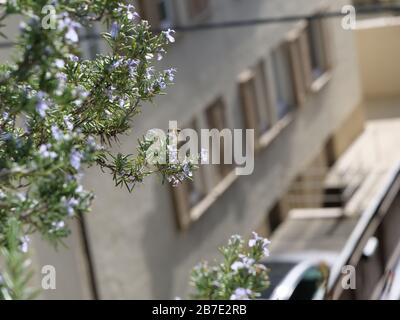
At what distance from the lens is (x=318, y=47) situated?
19.4m

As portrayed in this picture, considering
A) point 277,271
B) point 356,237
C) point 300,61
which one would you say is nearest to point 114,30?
point 356,237

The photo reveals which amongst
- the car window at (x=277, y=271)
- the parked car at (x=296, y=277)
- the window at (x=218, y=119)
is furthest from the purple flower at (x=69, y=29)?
the window at (x=218, y=119)

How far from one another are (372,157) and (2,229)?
18.8 m

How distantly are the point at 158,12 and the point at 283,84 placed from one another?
4.81 metres

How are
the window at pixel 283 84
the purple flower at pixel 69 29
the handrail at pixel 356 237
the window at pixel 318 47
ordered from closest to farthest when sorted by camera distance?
the purple flower at pixel 69 29 < the handrail at pixel 356 237 < the window at pixel 283 84 < the window at pixel 318 47

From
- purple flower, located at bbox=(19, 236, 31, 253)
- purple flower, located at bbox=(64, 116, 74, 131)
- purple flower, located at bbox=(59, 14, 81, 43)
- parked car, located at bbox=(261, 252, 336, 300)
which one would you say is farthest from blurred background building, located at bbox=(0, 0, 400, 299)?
purple flower, located at bbox=(59, 14, 81, 43)

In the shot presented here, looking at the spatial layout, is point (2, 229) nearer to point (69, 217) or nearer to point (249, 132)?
point (69, 217)

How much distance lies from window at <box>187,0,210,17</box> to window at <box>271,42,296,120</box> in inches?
126

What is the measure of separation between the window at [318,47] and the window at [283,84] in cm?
135

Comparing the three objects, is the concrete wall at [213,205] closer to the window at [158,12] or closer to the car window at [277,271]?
the window at [158,12]

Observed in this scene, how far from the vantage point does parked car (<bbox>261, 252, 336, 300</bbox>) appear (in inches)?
395

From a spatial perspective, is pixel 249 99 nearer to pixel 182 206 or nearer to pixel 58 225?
pixel 182 206

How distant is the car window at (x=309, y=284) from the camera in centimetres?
1011
